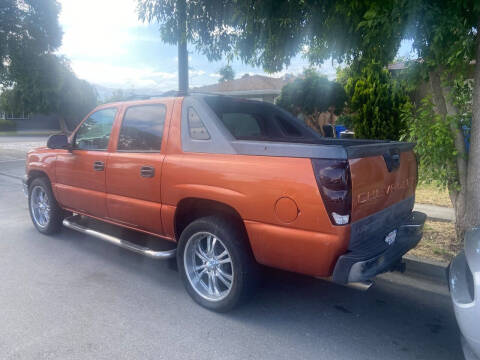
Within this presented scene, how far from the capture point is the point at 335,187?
276 centimetres

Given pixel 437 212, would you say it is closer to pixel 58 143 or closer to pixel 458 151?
pixel 458 151

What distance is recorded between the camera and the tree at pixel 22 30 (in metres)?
17.6

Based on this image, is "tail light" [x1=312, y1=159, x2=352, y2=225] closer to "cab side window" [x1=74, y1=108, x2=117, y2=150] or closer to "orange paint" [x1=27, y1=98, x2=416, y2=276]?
"orange paint" [x1=27, y1=98, x2=416, y2=276]

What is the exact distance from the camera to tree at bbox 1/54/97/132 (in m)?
28.4

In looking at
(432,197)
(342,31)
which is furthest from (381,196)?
(432,197)

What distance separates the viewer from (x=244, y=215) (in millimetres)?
3158

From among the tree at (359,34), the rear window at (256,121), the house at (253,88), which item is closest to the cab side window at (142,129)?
the rear window at (256,121)

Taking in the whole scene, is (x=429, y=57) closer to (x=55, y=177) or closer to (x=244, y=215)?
(x=244, y=215)

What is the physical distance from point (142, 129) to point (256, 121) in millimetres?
1272

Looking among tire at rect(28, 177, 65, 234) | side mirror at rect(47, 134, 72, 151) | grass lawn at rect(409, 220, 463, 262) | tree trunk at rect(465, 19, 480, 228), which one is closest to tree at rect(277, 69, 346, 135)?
grass lawn at rect(409, 220, 463, 262)

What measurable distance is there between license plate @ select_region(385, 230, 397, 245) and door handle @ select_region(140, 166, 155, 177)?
7.17 ft

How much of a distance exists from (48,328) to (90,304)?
1.52ft

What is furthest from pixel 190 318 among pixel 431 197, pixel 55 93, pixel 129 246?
pixel 55 93

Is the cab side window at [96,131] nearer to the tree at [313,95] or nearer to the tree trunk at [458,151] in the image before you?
the tree trunk at [458,151]
